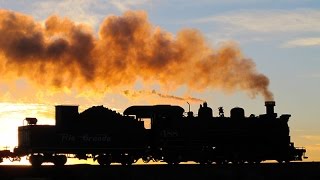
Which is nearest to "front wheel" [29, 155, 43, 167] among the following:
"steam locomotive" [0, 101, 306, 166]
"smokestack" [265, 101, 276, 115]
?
"steam locomotive" [0, 101, 306, 166]

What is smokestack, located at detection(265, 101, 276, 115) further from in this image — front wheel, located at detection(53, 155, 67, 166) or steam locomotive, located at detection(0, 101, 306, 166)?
front wheel, located at detection(53, 155, 67, 166)

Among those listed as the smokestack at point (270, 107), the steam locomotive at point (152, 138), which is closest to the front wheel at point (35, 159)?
the steam locomotive at point (152, 138)

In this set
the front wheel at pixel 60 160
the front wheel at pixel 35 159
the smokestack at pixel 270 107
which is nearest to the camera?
the front wheel at pixel 35 159

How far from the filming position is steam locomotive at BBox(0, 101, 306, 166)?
47625 mm

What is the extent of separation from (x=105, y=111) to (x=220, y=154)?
394 inches

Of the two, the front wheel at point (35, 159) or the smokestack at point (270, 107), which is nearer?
the front wheel at point (35, 159)

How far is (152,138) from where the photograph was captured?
49719 millimetres

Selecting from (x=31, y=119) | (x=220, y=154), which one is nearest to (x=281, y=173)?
(x=220, y=154)

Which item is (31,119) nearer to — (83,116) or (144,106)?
(83,116)

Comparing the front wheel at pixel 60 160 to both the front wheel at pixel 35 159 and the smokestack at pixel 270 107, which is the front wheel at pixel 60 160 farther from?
the smokestack at pixel 270 107

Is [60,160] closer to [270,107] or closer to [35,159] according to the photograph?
[35,159]

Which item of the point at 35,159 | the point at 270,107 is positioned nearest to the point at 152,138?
the point at 35,159

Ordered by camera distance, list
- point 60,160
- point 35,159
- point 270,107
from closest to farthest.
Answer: point 35,159 → point 60,160 → point 270,107

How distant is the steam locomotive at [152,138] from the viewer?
47625 millimetres
